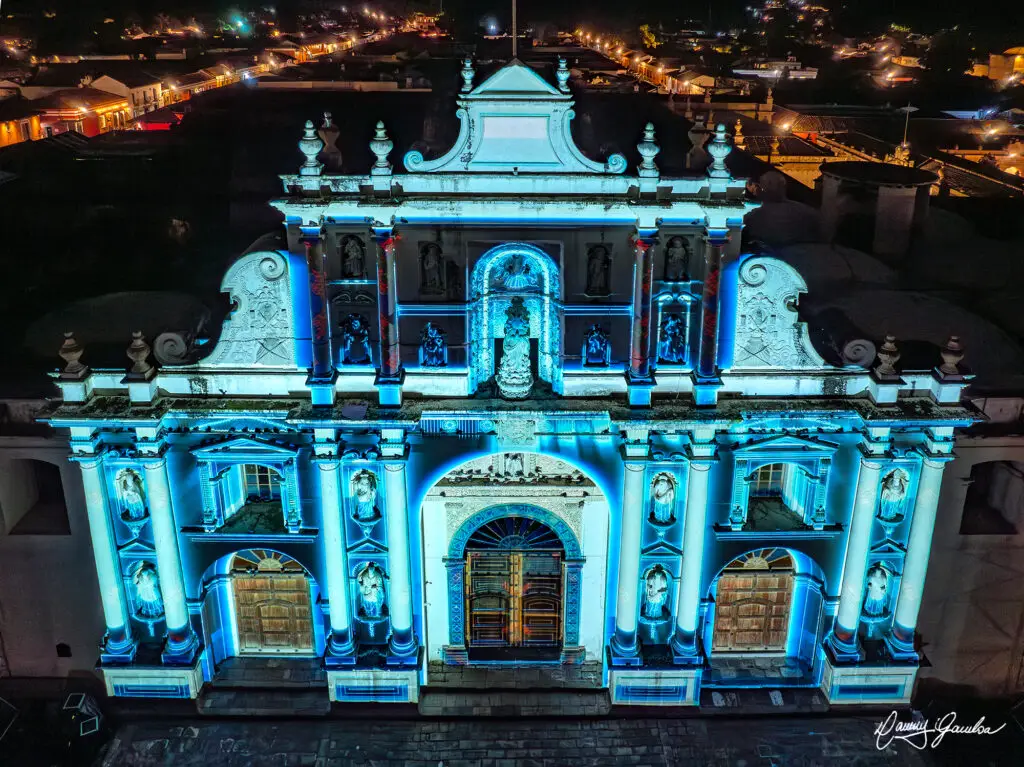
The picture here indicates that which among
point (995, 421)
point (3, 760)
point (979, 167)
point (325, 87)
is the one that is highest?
point (325, 87)

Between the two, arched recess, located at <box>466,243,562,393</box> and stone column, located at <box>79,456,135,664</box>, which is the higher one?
arched recess, located at <box>466,243,562,393</box>

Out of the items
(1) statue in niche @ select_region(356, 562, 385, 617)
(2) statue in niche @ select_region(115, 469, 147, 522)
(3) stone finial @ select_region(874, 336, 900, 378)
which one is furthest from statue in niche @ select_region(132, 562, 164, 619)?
(3) stone finial @ select_region(874, 336, 900, 378)

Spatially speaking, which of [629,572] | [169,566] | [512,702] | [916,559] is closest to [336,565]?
[169,566]

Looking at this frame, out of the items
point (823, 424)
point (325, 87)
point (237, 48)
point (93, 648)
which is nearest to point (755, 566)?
point (823, 424)

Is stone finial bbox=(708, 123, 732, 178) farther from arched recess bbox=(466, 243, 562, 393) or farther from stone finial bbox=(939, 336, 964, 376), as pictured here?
stone finial bbox=(939, 336, 964, 376)

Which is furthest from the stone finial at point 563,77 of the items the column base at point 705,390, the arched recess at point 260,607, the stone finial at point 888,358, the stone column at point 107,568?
the stone column at point 107,568

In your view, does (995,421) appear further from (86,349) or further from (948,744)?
(86,349)

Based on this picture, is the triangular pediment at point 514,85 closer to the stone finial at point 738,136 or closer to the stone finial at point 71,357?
the stone finial at point 71,357
